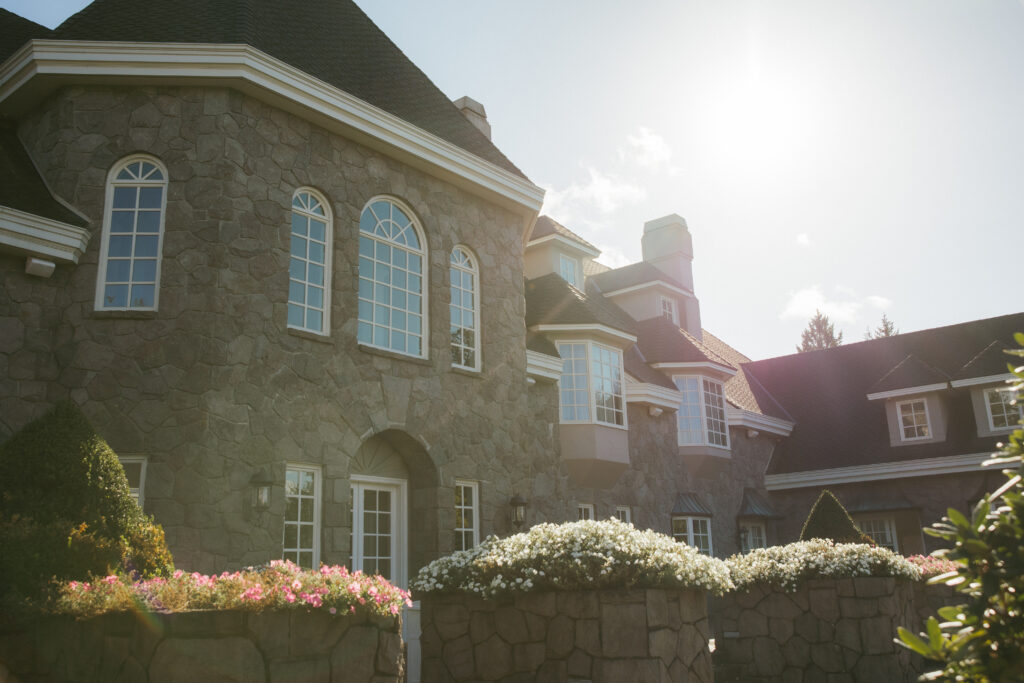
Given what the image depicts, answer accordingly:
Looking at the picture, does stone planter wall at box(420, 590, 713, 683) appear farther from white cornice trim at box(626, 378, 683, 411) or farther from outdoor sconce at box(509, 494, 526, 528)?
white cornice trim at box(626, 378, 683, 411)

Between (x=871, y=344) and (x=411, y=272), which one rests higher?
(x=871, y=344)

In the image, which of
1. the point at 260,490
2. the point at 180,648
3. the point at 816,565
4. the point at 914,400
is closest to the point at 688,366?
the point at 914,400

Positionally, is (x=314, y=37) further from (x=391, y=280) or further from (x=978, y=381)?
(x=978, y=381)

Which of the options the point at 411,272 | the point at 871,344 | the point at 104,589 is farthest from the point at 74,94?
the point at 871,344

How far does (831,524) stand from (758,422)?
1020cm

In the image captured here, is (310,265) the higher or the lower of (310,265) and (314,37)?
the lower

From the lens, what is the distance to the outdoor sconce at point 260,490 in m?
9.91

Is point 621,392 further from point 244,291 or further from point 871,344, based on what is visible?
point 871,344

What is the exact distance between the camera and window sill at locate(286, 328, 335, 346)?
1083 centimetres

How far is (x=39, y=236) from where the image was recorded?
31.8 feet

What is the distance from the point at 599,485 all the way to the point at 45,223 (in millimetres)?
11767

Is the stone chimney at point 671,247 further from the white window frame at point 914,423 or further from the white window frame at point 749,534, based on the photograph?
the white window frame at point 749,534

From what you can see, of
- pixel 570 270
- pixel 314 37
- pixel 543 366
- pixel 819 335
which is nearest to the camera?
pixel 314 37

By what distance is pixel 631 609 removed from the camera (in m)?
7.97
